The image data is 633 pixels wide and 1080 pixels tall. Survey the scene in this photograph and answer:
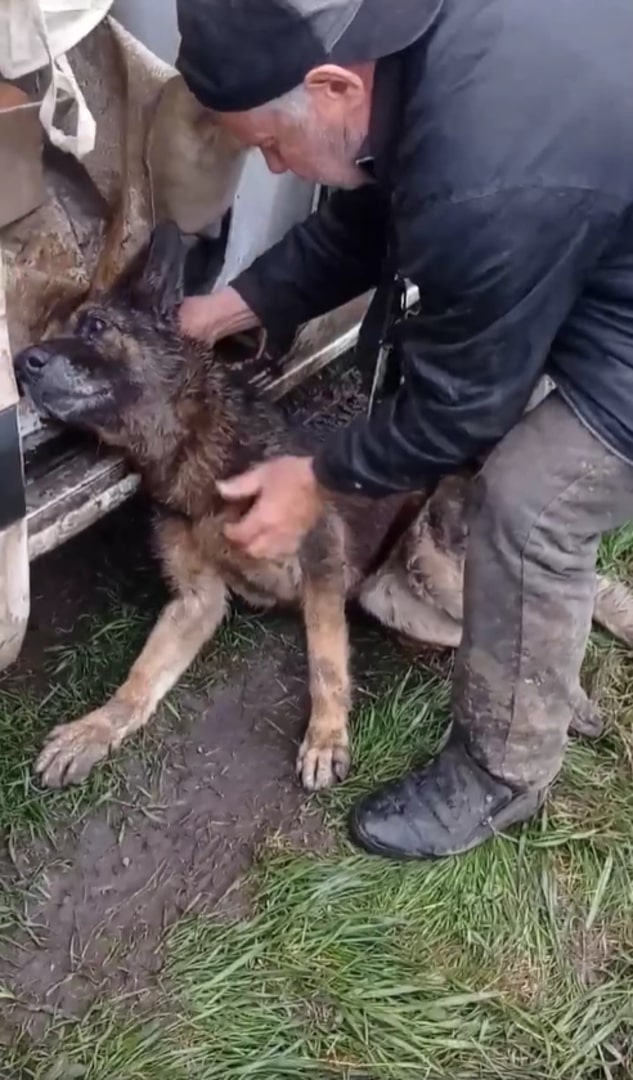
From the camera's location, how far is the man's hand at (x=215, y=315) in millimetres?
3652

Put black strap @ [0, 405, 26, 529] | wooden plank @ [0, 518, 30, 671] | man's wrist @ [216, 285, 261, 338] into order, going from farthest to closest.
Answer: man's wrist @ [216, 285, 261, 338], wooden plank @ [0, 518, 30, 671], black strap @ [0, 405, 26, 529]

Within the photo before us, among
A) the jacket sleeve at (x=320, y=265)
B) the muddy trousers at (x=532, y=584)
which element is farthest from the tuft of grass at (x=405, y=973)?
the jacket sleeve at (x=320, y=265)

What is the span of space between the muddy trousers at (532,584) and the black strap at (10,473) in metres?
0.97

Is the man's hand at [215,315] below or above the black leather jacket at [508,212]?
below

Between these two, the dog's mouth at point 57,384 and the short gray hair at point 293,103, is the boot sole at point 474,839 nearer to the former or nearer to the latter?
the dog's mouth at point 57,384

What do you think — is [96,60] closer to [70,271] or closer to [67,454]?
[70,271]

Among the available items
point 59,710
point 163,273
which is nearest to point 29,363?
point 163,273

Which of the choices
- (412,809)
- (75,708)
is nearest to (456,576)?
(412,809)

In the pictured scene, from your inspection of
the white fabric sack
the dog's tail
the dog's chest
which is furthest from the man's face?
the dog's tail

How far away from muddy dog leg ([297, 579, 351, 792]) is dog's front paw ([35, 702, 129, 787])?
19.6 inches

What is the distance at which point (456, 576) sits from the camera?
3.66 m

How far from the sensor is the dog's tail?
12.7ft

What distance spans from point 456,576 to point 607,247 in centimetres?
136

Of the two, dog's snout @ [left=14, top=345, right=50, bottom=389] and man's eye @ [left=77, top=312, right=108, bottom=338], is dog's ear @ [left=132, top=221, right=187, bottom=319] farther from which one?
dog's snout @ [left=14, top=345, right=50, bottom=389]
